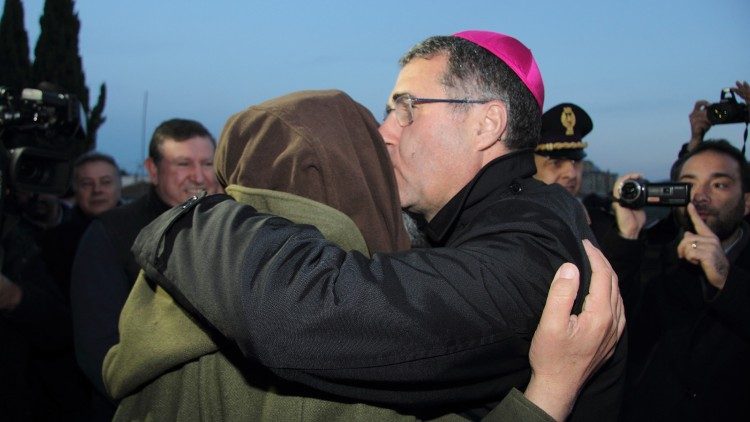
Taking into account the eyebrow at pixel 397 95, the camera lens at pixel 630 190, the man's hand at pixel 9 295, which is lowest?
the man's hand at pixel 9 295

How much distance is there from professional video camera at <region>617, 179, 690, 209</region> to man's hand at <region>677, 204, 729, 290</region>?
0.26 meters

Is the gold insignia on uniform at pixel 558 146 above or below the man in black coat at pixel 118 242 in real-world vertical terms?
above

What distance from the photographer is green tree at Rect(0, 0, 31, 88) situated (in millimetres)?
20828

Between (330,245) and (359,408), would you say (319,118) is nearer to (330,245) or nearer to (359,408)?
(330,245)

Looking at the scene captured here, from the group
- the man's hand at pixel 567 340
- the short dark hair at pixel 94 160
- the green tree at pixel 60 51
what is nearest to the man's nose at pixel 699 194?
the man's hand at pixel 567 340

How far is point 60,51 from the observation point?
2302 centimetres

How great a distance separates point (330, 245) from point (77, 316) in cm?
245

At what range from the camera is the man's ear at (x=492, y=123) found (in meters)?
1.79

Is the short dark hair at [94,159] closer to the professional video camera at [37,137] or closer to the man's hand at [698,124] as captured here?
the professional video camera at [37,137]

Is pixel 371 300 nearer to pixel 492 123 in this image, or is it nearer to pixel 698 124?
pixel 492 123

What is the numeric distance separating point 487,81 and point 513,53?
11 cm

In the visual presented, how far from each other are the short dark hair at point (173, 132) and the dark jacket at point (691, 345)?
259cm

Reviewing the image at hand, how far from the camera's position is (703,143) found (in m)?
4.05

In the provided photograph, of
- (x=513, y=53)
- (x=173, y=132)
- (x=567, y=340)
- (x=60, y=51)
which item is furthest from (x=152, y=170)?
(x=60, y=51)
